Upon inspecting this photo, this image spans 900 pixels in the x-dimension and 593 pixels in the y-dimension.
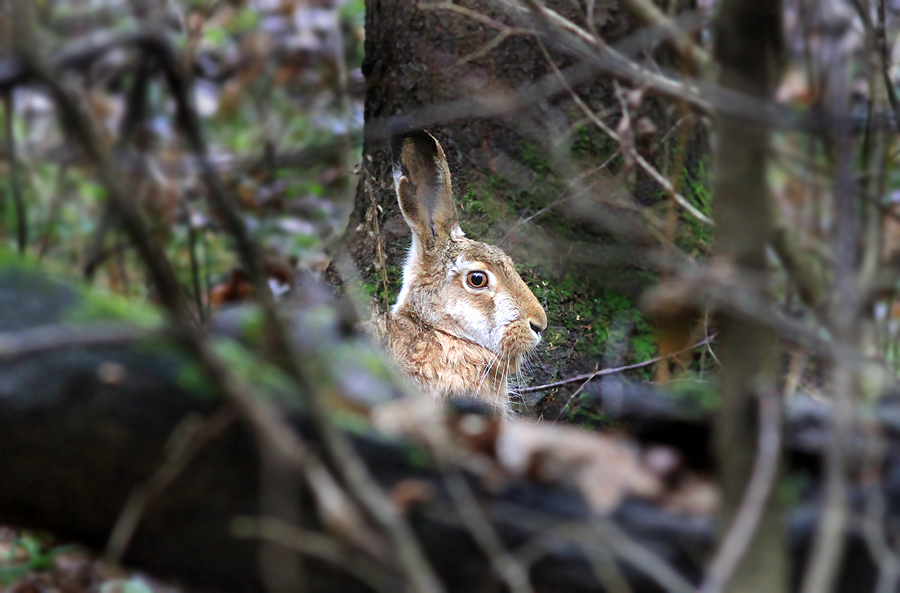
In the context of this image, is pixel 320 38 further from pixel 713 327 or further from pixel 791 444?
pixel 791 444

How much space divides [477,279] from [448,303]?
248 mm

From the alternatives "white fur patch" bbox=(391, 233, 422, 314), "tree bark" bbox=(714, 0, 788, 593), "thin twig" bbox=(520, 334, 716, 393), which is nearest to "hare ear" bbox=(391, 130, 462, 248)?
"white fur patch" bbox=(391, 233, 422, 314)

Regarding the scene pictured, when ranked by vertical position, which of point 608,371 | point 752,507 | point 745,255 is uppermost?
point 745,255

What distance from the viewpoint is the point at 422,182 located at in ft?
16.6

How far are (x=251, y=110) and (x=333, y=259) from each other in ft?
9.41

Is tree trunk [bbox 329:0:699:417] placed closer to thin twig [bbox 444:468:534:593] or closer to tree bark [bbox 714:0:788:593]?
tree bark [bbox 714:0:788:593]

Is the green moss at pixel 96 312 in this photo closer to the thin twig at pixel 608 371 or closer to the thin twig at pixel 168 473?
the thin twig at pixel 168 473

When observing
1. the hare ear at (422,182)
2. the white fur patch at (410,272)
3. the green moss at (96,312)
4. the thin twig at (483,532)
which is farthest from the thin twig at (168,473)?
the white fur patch at (410,272)

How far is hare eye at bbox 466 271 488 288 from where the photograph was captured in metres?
5.18

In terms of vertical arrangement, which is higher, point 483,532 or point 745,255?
point 745,255

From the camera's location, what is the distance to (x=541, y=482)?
1.96 metres

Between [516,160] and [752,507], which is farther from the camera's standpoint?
[516,160]

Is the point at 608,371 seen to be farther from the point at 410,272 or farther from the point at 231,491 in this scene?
the point at 231,491

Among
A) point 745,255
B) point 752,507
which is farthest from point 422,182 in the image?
point 752,507
